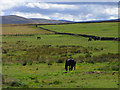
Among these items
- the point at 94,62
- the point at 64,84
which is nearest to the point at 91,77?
the point at 64,84

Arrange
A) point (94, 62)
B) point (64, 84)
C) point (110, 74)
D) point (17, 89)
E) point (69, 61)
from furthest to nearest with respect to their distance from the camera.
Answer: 1. point (94, 62)
2. point (69, 61)
3. point (110, 74)
4. point (64, 84)
5. point (17, 89)

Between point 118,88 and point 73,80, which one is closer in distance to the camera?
point 118,88

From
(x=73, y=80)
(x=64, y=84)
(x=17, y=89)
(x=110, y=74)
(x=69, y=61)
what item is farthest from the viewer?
(x=69, y=61)

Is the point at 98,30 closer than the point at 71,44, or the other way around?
the point at 71,44

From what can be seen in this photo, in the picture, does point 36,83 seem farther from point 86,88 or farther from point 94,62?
point 94,62

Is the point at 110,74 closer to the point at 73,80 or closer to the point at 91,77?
the point at 91,77

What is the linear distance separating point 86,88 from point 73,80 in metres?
3.08

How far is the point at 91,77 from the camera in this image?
17.8m

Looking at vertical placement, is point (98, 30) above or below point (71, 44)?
above

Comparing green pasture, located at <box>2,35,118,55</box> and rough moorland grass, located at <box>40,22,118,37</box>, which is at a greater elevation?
rough moorland grass, located at <box>40,22,118,37</box>

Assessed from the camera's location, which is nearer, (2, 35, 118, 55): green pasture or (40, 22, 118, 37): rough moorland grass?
(2, 35, 118, 55): green pasture

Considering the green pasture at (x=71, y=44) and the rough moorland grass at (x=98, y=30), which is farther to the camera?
the rough moorland grass at (x=98, y=30)

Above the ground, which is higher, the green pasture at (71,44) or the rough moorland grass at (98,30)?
the rough moorland grass at (98,30)

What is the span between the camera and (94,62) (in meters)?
27.7
